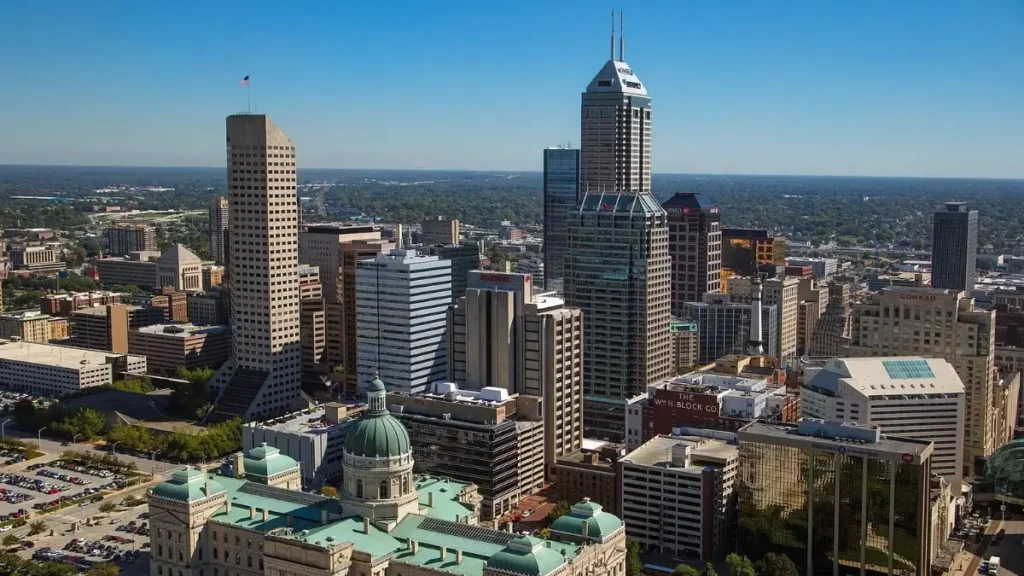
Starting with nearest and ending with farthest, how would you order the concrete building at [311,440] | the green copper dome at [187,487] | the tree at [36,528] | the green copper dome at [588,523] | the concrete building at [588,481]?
the green copper dome at [588,523]
the green copper dome at [187,487]
the tree at [36,528]
the concrete building at [588,481]
the concrete building at [311,440]

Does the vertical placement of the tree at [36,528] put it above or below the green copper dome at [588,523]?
below

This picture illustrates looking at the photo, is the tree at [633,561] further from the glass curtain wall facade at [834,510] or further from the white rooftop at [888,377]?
the white rooftop at [888,377]

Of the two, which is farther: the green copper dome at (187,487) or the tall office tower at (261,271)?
the tall office tower at (261,271)

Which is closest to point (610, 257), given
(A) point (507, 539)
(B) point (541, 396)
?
(B) point (541, 396)

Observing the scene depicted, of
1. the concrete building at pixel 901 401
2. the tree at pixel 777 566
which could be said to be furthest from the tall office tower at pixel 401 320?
the tree at pixel 777 566

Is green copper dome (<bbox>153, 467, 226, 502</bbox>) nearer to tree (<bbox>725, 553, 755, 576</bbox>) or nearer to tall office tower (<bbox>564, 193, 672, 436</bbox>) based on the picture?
tree (<bbox>725, 553, 755, 576</bbox>)

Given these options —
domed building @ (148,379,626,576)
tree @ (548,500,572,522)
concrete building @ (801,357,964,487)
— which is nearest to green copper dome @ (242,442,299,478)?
domed building @ (148,379,626,576)

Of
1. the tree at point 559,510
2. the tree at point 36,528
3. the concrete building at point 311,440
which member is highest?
the concrete building at point 311,440
